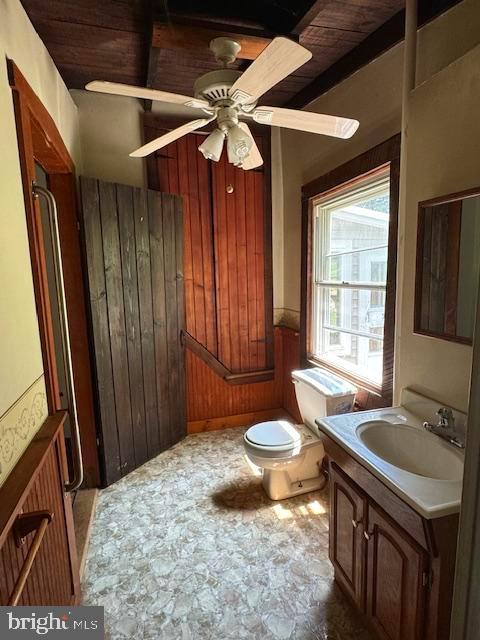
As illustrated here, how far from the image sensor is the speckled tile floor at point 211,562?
1403mm

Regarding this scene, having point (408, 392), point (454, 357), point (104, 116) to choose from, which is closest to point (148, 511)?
point (408, 392)

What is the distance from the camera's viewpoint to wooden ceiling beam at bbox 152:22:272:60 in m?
1.64

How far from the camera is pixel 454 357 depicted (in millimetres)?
1360

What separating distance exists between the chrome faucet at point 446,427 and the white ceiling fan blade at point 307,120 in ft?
3.97

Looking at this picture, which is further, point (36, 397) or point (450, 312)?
point (450, 312)

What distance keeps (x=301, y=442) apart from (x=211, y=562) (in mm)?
764

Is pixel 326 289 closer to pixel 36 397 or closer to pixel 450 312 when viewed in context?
pixel 450 312

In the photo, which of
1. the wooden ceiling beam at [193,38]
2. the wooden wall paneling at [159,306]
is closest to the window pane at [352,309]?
the wooden wall paneling at [159,306]

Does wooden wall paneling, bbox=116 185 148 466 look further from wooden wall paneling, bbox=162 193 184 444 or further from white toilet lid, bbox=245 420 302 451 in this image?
white toilet lid, bbox=245 420 302 451

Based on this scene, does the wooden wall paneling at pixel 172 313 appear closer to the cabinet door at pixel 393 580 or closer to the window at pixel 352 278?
the window at pixel 352 278

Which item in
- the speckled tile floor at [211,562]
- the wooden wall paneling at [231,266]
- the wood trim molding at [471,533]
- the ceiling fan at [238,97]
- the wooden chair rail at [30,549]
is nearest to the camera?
the wood trim molding at [471,533]

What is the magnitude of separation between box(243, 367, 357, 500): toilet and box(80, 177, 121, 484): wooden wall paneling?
919mm

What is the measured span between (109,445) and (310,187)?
88.6 inches

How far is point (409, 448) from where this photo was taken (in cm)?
138
